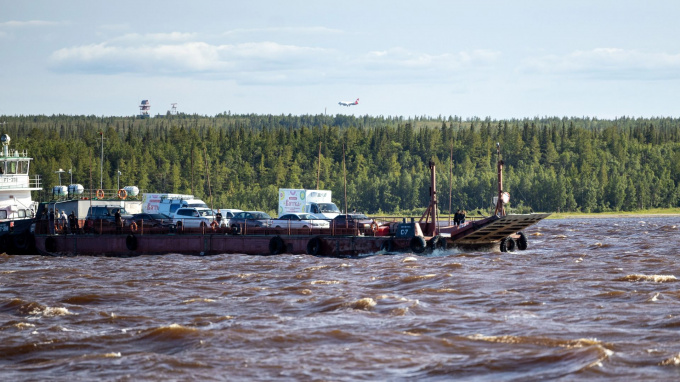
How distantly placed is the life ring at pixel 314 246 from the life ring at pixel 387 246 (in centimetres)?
344

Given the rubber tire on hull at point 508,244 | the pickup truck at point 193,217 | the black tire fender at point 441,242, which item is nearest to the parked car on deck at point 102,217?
the pickup truck at point 193,217

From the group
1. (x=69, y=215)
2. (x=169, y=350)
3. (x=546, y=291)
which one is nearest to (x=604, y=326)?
(x=546, y=291)

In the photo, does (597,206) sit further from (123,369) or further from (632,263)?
(123,369)

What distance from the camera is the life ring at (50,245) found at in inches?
2055

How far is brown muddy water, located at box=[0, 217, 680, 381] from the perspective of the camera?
17516 millimetres

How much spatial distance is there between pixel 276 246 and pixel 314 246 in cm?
229

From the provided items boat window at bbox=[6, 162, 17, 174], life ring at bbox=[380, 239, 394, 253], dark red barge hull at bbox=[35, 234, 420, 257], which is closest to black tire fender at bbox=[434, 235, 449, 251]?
dark red barge hull at bbox=[35, 234, 420, 257]

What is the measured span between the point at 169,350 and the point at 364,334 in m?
4.37

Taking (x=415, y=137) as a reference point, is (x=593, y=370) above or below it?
below

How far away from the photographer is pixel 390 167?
17988 cm

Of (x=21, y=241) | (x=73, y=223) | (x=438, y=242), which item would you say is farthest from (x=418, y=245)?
(x=21, y=241)

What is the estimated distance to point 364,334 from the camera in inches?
819

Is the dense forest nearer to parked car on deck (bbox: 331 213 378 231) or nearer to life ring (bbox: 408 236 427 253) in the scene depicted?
parked car on deck (bbox: 331 213 378 231)

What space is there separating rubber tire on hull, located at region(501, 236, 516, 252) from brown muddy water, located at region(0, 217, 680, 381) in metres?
7.26
